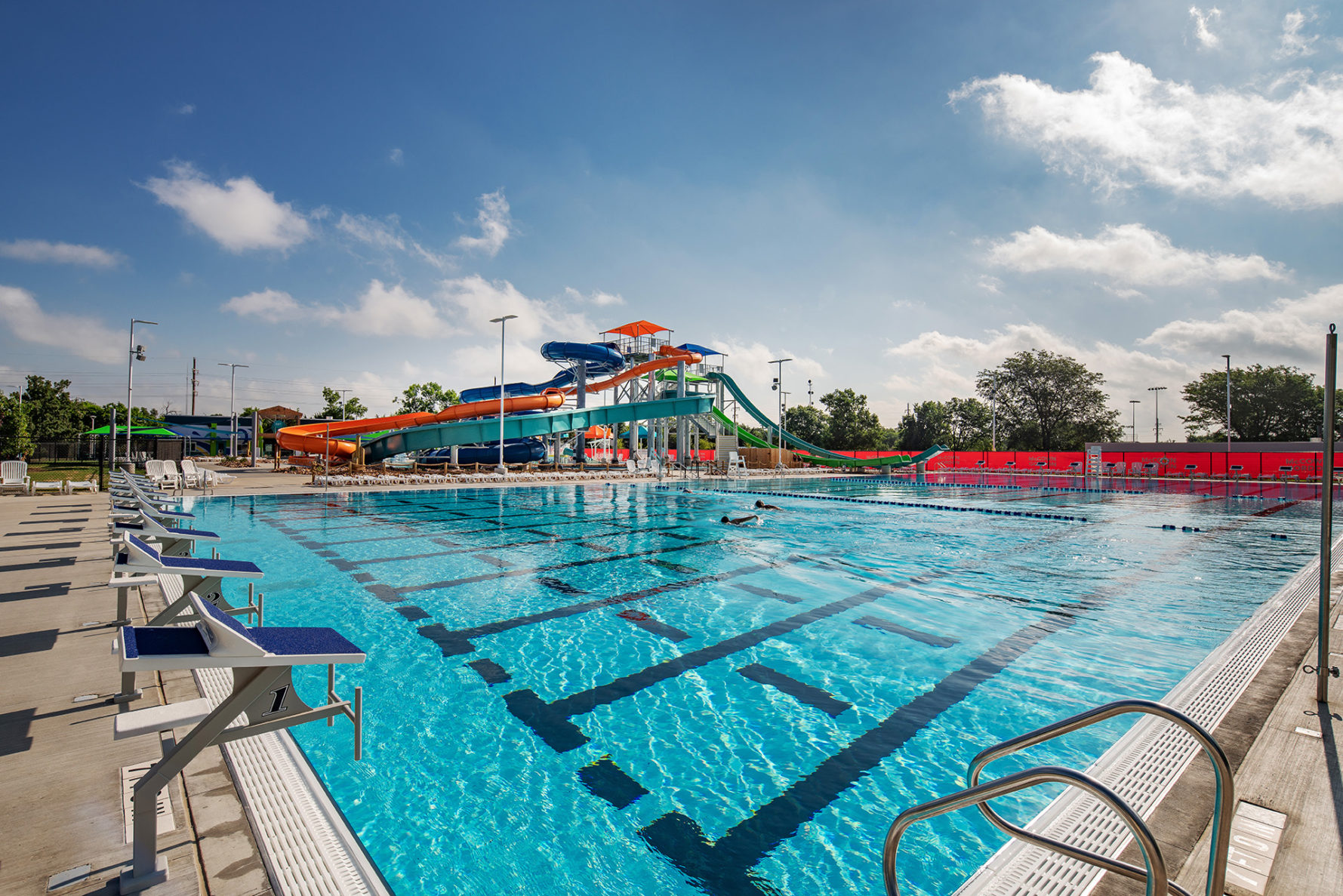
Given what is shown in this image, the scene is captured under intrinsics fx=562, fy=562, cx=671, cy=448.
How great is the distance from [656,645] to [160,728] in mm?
3802

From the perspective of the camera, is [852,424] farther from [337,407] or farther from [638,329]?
[337,407]

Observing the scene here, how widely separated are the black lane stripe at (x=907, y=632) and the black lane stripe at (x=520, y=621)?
2302 mm

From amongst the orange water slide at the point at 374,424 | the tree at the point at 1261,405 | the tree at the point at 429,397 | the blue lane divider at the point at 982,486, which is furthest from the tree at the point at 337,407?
the tree at the point at 1261,405

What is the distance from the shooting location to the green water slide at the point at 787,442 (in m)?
39.7

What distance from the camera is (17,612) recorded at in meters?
4.68

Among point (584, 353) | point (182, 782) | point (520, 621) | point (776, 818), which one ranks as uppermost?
point (584, 353)

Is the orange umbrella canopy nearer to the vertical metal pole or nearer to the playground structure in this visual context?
the playground structure

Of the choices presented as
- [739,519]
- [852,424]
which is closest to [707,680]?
[739,519]

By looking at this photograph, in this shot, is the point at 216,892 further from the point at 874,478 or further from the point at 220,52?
the point at 874,478

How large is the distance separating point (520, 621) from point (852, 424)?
56.7 meters

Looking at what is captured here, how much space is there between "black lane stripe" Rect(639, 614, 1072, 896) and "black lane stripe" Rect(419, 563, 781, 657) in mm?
3018

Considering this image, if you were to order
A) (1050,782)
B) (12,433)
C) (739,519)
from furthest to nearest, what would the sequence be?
(12,433) → (739,519) → (1050,782)

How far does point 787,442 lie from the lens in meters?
45.9

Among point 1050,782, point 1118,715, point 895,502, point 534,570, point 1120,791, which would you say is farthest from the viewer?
point 895,502
